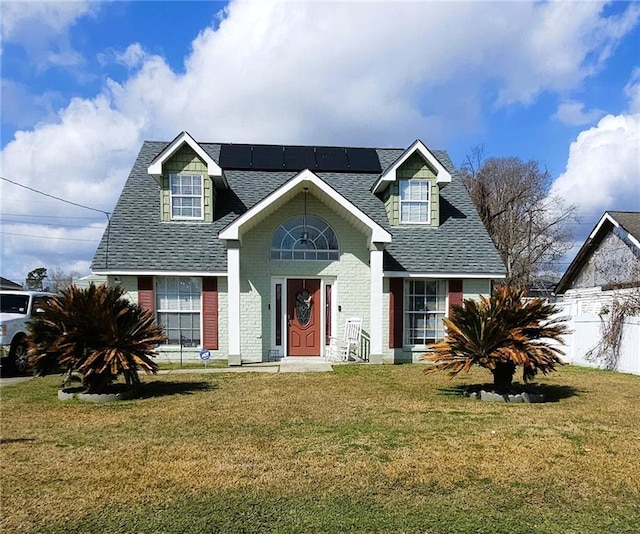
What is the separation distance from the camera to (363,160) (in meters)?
18.8

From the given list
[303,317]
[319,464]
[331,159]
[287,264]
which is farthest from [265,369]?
[331,159]

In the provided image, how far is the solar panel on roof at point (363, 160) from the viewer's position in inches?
720

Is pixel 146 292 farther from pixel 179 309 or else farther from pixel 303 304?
pixel 303 304

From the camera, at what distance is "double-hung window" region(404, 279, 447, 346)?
51.0ft

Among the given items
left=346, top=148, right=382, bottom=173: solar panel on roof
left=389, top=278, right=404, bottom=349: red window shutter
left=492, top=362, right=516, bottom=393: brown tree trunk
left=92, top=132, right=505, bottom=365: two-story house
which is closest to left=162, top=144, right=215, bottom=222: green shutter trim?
left=92, top=132, right=505, bottom=365: two-story house

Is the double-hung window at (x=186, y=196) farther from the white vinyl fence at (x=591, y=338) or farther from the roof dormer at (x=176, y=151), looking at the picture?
the white vinyl fence at (x=591, y=338)

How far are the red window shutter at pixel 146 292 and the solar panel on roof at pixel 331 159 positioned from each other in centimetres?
696

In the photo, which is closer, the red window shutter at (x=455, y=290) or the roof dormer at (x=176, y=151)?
the roof dormer at (x=176, y=151)

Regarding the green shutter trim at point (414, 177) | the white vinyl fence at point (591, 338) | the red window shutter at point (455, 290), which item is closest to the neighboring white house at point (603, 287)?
the white vinyl fence at point (591, 338)

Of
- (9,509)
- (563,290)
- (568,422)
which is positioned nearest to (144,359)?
(9,509)

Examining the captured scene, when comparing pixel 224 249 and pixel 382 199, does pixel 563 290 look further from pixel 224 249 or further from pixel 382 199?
pixel 224 249

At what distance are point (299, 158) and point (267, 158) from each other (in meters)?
1.13

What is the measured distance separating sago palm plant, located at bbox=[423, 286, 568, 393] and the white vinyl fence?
3.84 metres

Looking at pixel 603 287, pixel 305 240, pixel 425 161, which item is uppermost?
pixel 425 161
